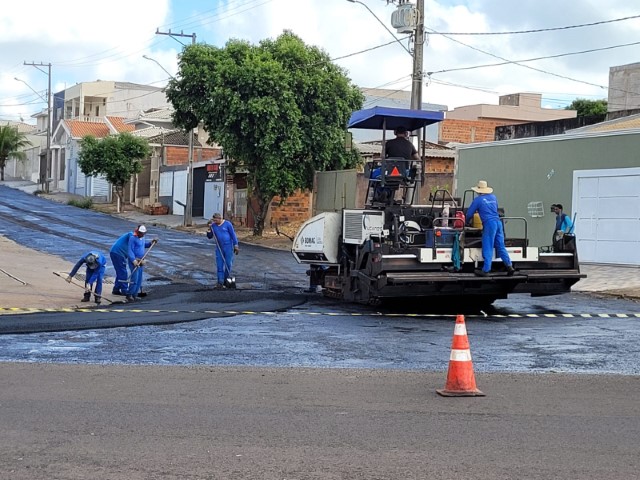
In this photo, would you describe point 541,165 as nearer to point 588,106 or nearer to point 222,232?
point 222,232

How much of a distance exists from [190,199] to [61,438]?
1417 inches

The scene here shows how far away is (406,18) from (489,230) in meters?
12.7

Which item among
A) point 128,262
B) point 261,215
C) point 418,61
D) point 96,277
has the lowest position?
point 96,277

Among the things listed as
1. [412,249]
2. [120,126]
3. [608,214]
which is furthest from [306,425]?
[120,126]

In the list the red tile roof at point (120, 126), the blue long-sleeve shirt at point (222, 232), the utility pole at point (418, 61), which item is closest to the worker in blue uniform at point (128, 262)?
the blue long-sleeve shirt at point (222, 232)

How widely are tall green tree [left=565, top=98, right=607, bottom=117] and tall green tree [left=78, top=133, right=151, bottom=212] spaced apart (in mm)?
33598

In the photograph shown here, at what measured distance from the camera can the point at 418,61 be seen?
83.9 feet

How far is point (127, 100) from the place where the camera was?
8794cm

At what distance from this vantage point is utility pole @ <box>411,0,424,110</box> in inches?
990

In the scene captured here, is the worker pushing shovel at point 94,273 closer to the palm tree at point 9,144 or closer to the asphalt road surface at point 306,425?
the asphalt road surface at point 306,425

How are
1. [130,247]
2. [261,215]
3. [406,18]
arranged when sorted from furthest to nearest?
1. [261,215]
2. [406,18]
3. [130,247]

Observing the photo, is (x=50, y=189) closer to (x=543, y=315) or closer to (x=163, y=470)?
(x=543, y=315)

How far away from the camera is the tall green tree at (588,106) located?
69.8 metres

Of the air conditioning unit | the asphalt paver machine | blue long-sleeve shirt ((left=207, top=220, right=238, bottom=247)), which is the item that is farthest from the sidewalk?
the air conditioning unit
